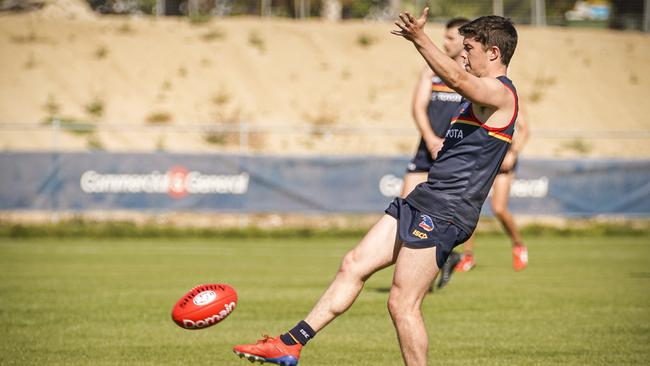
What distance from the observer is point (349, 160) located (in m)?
22.5

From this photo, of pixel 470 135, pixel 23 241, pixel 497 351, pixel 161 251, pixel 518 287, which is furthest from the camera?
pixel 23 241

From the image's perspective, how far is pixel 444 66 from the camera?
518cm

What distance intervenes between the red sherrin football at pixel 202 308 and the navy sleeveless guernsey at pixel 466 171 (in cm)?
141

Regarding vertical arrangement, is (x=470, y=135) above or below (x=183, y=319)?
above

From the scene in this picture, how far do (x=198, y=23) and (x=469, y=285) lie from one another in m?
29.7

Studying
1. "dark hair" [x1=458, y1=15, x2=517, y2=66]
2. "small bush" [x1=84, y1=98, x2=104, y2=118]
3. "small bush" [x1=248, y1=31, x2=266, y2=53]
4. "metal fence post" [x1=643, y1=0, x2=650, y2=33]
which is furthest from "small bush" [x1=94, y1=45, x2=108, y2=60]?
"dark hair" [x1=458, y1=15, x2=517, y2=66]

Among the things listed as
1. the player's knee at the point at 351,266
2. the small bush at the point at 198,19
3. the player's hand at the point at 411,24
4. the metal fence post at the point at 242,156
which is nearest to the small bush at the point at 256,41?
the small bush at the point at 198,19

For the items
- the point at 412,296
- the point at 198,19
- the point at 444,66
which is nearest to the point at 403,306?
the point at 412,296

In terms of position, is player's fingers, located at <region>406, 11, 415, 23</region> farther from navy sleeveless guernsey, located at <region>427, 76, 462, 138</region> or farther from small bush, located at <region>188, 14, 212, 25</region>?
small bush, located at <region>188, 14, 212, 25</region>

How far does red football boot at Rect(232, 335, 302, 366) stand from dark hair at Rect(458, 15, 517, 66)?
213 cm

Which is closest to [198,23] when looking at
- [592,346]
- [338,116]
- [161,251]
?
[338,116]

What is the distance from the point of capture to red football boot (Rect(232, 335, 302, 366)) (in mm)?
5797

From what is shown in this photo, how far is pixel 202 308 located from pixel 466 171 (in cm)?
188

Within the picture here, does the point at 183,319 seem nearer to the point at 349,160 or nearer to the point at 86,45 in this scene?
the point at 349,160
